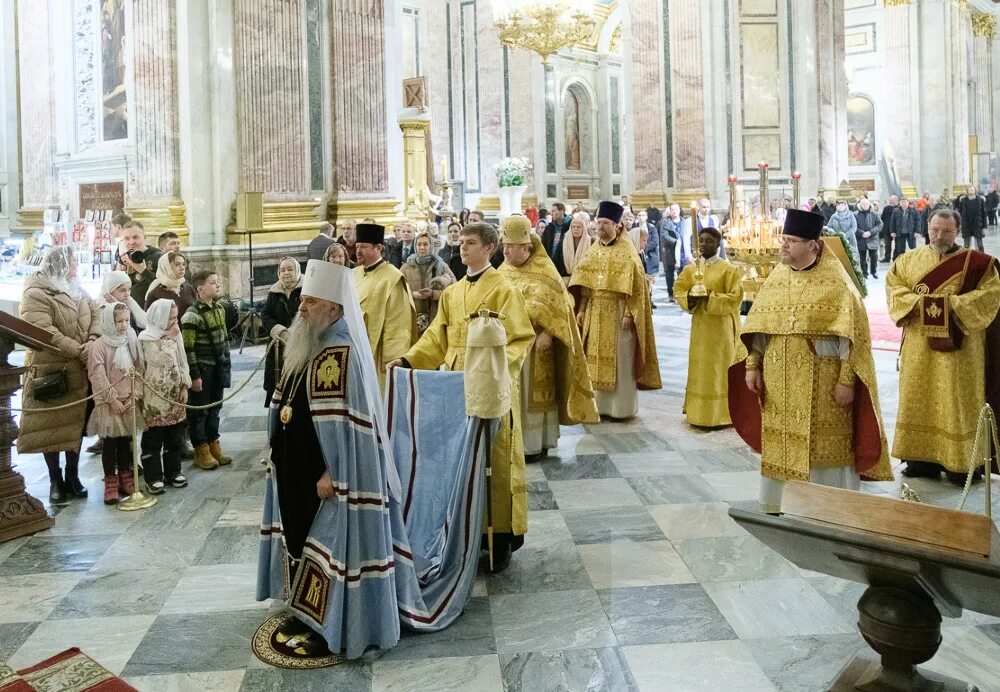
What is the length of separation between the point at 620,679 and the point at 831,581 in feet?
5.10

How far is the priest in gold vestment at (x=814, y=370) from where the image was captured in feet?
17.8

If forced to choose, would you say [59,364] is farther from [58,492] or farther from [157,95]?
[157,95]

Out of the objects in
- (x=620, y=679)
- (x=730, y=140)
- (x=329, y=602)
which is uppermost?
(x=730, y=140)

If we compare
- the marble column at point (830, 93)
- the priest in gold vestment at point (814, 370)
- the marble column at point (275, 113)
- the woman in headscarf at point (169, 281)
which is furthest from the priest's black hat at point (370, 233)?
the marble column at point (830, 93)

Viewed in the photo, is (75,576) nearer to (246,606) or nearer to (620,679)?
(246,606)

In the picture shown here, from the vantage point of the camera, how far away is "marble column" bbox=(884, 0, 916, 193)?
33.2 meters

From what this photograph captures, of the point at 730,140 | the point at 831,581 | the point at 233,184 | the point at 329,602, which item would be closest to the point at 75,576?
the point at 329,602

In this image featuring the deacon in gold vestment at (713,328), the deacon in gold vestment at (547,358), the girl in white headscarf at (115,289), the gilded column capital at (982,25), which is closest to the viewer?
the girl in white headscarf at (115,289)

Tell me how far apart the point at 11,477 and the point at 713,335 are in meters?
5.46

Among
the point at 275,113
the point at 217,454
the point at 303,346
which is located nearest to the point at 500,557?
the point at 303,346

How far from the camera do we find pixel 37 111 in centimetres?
1659

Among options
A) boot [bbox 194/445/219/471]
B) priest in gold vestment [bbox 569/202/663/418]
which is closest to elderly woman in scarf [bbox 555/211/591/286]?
priest in gold vestment [bbox 569/202/663/418]

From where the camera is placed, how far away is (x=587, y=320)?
8.73 m

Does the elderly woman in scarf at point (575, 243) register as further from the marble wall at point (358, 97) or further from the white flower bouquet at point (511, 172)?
the white flower bouquet at point (511, 172)
